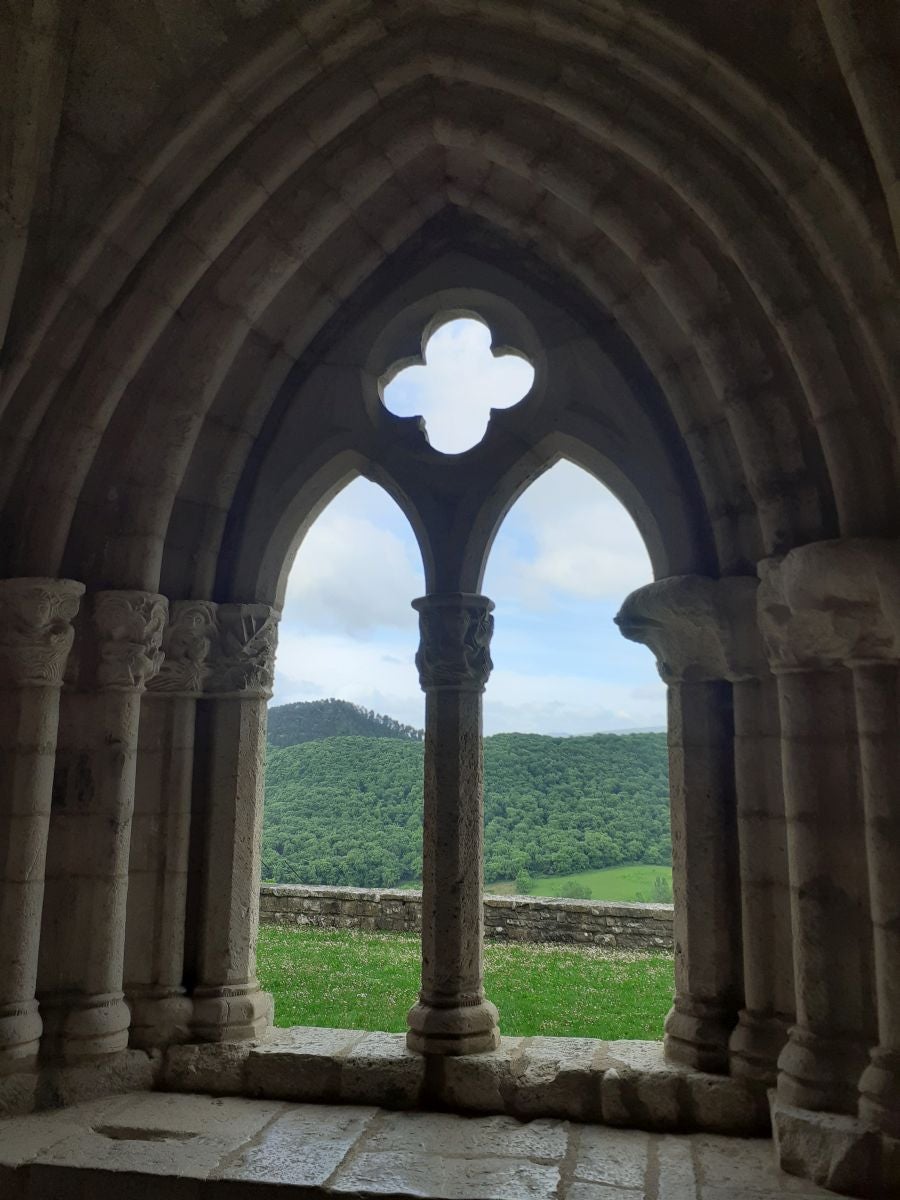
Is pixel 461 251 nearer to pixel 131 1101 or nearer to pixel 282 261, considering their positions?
pixel 282 261

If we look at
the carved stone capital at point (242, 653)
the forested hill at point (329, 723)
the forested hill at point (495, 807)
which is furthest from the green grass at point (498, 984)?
the forested hill at point (329, 723)

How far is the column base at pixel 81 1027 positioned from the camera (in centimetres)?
314

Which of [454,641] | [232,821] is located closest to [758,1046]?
[454,641]

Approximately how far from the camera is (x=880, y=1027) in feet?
8.38

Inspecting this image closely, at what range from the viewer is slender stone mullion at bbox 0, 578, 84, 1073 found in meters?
3.08

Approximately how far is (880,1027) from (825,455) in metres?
1.64

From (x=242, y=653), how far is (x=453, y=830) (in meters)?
1.07

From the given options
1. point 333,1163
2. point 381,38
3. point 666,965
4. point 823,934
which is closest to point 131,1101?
point 333,1163

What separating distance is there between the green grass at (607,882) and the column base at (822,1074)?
828 centimetres

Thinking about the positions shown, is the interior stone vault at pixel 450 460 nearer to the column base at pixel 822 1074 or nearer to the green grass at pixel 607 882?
the column base at pixel 822 1074

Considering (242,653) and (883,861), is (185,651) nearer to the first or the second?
(242,653)

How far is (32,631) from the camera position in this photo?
322 cm

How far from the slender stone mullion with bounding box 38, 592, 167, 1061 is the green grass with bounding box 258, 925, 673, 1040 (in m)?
2.48

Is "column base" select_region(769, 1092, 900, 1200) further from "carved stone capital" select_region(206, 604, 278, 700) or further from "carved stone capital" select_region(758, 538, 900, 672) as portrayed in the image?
"carved stone capital" select_region(206, 604, 278, 700)
